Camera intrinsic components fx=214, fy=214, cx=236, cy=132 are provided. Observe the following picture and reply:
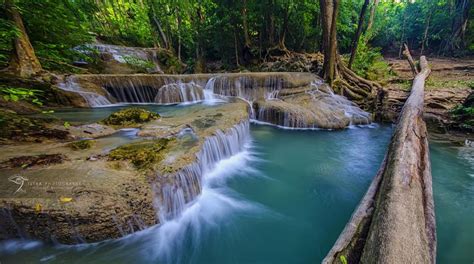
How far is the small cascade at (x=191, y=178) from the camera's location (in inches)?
110

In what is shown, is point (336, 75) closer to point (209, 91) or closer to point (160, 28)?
point (209, 91)

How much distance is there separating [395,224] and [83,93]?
842 centimetres

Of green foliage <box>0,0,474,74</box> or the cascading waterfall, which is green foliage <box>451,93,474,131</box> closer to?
the cascading waterfall

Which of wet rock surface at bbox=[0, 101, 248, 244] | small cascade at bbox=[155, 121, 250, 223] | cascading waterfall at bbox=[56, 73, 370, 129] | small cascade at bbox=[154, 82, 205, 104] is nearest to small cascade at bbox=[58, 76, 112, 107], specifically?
cascading waterfall at bbox=[56, 73, 370, 129]

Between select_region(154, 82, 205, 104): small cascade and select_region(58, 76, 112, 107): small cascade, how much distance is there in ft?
6.26

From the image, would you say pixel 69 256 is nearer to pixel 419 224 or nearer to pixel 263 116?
pixel 419 224

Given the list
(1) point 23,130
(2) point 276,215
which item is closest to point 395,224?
(2) point 276,215

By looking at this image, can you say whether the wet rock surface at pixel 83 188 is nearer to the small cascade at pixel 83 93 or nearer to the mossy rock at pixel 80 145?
the mossy rock at pixel 80 145

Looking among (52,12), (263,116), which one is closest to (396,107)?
(263,116)

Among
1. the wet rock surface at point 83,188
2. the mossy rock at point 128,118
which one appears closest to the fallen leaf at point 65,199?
the wet rock surface at point 83,188

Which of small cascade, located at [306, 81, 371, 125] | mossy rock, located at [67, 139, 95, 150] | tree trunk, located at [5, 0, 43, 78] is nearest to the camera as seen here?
mossy rock, located at [67, 139, 95, 150]

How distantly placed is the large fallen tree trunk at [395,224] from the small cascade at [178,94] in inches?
284

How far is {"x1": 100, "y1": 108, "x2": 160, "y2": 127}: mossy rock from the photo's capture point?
179 inches

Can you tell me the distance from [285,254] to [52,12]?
19.8ft
